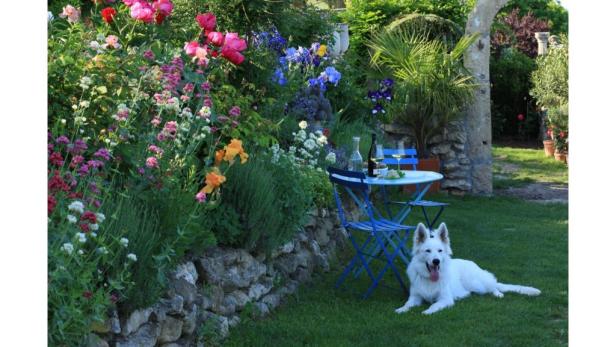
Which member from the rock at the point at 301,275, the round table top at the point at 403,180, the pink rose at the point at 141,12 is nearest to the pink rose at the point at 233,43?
the pink rose at the point at 141,12

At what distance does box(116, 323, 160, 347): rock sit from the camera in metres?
4.16

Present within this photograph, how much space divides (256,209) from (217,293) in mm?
692

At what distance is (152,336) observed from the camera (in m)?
4.36

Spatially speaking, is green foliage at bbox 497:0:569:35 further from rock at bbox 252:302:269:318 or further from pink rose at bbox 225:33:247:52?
rock at bbox 252:302:269:318

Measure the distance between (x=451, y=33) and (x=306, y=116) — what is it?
7.41m

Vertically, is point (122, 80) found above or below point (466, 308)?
above

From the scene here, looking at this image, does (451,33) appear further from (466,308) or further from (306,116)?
(466,308)

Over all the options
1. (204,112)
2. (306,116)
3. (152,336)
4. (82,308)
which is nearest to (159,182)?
(204,112)

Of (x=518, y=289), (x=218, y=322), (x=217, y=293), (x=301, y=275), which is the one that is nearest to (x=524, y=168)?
(x=518, y=289)

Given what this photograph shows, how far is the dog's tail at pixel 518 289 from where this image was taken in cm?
656

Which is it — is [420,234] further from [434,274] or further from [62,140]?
[62,140]

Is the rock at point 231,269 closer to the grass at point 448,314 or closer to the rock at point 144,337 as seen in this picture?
the grass at point 448,314

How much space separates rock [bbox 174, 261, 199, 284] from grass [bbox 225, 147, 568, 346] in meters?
0.45

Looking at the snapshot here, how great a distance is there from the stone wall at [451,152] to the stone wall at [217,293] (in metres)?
4.84
